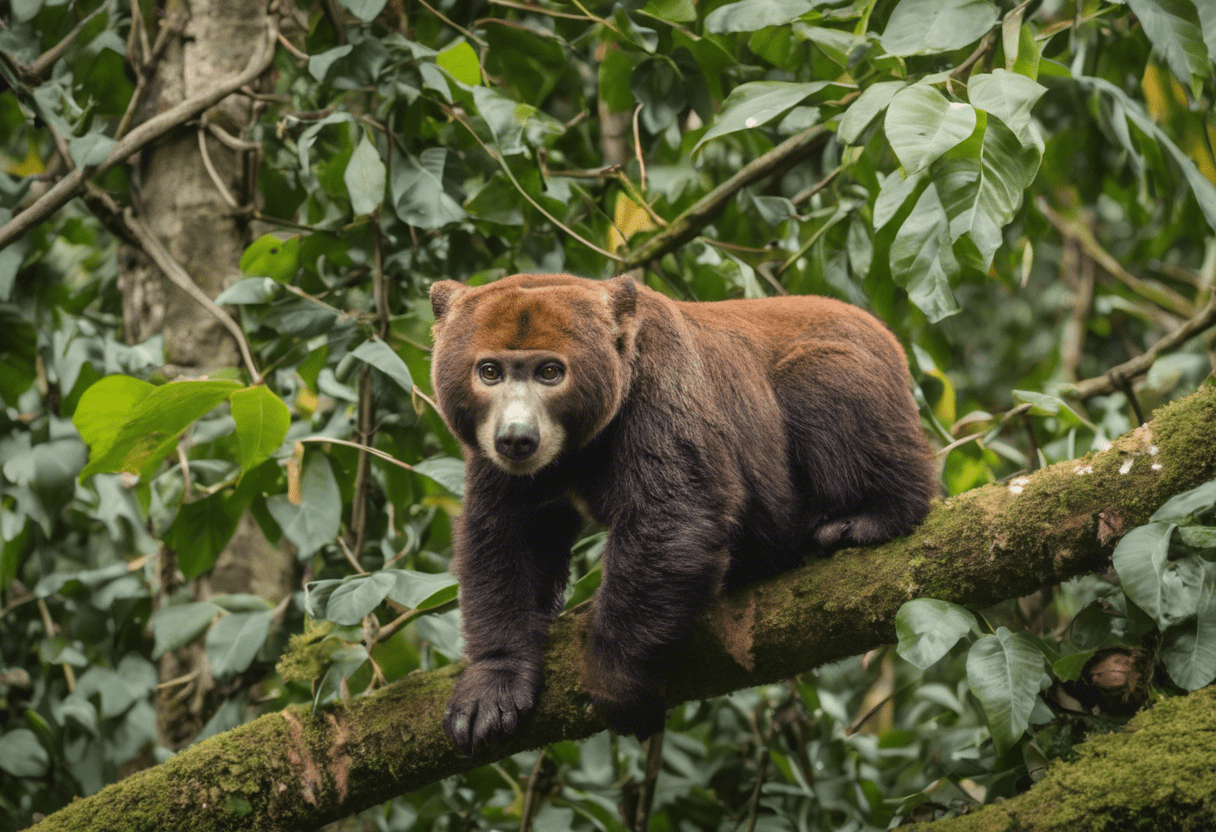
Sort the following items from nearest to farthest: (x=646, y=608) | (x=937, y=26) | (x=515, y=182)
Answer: (x=646, y=608) < (x=937, y=26) < (x=515, y=182)

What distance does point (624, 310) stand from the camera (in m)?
3.94

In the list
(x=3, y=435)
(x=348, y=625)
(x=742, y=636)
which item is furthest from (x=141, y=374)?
(x=742, y=636)

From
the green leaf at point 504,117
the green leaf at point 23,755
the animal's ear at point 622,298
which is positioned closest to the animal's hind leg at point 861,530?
the animal's ear at point 622,298

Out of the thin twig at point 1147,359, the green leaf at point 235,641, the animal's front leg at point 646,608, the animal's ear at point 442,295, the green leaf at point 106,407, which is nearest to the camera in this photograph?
the animal's front leg at point 646,608

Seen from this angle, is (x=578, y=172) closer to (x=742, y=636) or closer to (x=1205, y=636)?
(x=742, y=636)

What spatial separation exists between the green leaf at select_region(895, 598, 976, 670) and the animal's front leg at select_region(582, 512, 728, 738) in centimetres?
73

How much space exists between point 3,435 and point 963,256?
15.9ft

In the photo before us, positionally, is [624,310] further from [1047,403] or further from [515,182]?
[1047,403]

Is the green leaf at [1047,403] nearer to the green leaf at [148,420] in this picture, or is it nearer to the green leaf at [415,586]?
the green leaf at [415,586]

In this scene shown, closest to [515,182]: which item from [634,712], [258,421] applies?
[258,421]

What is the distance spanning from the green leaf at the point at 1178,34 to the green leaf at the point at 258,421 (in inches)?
141

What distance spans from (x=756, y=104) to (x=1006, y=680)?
234 cm

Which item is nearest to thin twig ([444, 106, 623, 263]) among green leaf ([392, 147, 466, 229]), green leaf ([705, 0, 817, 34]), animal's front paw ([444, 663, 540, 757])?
green leaf ([392, 147, 466, 229])

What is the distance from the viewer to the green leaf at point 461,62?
191 inches
